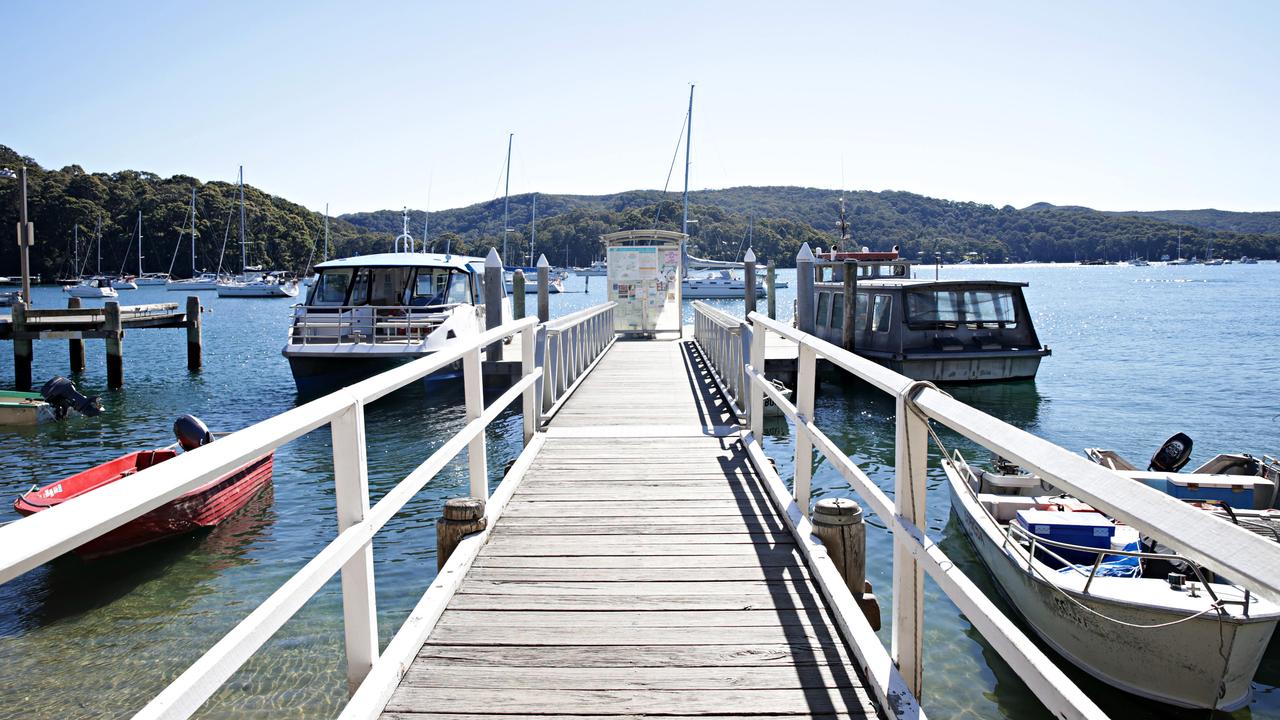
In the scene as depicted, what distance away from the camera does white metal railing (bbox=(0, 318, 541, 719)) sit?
1453mm

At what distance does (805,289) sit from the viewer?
1848 centimetres

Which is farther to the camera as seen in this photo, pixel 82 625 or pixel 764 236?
pixel 764 236

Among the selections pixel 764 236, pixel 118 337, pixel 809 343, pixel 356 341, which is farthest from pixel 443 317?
pixel 764 236

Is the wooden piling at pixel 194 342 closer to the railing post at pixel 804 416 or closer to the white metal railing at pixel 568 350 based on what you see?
the white metal railing at pixel 568 350

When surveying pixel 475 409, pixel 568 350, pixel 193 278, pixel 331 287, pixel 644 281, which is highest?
pixel 193 278

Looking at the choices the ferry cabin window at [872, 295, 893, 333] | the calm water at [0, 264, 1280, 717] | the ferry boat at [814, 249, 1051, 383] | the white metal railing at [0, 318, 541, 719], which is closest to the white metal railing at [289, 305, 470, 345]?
the calm water at [0, 264, 1280, 717]

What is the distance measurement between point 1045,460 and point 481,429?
10.4 feet

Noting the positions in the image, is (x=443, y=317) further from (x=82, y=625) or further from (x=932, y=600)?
(x=932, y=600)

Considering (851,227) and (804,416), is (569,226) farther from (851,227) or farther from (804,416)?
(804,416)

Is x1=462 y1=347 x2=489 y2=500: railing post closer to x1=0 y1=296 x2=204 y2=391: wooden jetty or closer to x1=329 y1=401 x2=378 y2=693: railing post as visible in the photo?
x1=329 y1=401 x2=378 y2=693: railing post

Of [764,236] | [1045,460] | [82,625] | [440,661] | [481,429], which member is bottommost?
[82,625]

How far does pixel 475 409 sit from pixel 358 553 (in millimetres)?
1780

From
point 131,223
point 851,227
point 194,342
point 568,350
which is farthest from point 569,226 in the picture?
point 568,350

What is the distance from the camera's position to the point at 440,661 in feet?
10.9
